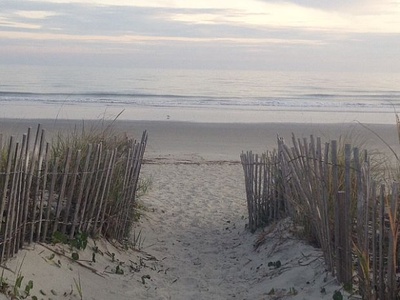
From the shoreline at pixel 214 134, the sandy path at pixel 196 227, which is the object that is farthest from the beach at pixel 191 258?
the shoreline at pixel 214 134

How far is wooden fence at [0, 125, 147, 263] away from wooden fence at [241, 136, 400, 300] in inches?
60.6

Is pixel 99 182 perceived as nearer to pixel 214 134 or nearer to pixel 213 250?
pixel 213 250

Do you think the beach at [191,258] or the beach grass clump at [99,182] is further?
the beach grass clump at [99,182]

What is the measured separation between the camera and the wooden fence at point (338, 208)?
13.2ft

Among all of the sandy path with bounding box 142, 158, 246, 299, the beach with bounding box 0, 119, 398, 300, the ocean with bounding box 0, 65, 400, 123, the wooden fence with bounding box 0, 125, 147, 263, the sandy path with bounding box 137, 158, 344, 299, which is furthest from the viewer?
the ocean with bounding box 0, 65, 400, 123

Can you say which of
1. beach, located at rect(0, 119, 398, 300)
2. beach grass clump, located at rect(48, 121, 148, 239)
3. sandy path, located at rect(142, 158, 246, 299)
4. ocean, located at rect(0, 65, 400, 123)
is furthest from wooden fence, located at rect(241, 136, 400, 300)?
ocean, located at rect(0, 65, 400, 123)

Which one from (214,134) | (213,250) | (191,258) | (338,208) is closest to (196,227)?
(213,250)

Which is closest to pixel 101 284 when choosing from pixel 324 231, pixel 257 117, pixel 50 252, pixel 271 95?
pixel 50 252

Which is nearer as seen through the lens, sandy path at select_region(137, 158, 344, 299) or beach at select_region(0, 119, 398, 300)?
beach at select_region(0, 119, 398, 300)

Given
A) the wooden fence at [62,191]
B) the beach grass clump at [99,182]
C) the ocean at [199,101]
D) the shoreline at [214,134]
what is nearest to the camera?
the wooden fence at [62,191]

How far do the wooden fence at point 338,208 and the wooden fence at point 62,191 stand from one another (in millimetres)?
1539

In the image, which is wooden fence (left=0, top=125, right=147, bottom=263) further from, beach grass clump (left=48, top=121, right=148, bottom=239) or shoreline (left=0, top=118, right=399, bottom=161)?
shoreline (left=0, top=118, right=399, bottom=161)

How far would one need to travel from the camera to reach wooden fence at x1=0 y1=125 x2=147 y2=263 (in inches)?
181

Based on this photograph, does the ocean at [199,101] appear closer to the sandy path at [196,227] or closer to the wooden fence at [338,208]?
the sandy path at [196,227]
